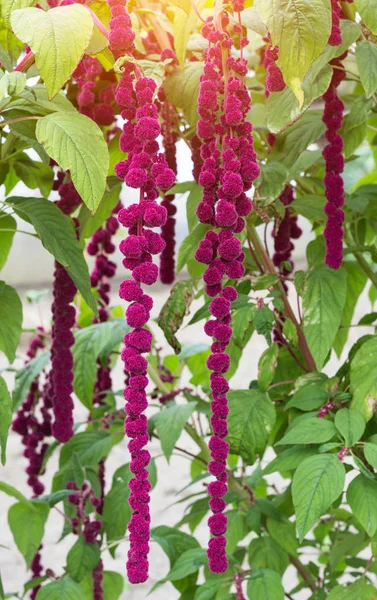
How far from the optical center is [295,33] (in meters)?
0.51

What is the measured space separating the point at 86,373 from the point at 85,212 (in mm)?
231

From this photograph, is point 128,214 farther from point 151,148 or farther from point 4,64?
point 4,64

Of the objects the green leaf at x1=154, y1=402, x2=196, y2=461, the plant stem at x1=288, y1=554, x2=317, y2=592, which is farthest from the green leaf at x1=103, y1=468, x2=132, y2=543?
the plant stem at x1=288, y1=554, x2=317, y2=592

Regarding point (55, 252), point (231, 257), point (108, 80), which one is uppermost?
point (108, 80)

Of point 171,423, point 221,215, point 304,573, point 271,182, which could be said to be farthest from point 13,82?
point 304,573

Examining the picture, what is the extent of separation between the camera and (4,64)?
626 millimetres

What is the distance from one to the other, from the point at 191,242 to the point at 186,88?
147 millimetres

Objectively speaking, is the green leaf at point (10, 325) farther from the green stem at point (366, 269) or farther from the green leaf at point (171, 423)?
the green stem at point (366, 269)

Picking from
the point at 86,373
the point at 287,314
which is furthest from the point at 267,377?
the point at 86,373

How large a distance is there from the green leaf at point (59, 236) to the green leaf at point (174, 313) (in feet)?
0.27

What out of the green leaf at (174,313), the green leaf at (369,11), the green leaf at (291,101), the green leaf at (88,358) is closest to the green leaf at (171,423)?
the green leaf at (88,358)

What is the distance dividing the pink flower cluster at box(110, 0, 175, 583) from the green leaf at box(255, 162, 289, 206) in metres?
0.25

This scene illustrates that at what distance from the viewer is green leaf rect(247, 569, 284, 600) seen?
2.87ft

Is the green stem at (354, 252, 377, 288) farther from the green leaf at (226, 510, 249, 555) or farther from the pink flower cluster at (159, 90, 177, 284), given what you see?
the green leaf at (226, 510, 249, 555)
